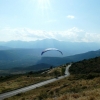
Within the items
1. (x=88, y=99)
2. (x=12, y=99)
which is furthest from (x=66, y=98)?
(x=12, y=99)

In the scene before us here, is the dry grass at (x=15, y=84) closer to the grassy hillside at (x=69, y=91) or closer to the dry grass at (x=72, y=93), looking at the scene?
the grassy hillside at (x=69, y=91)

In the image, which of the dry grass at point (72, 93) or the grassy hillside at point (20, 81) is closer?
the dry grass at point (72, 93)

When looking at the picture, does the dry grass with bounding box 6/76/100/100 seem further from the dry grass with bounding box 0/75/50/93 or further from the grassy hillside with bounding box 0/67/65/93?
the grassy hillside with bounding box 0/67/65/93

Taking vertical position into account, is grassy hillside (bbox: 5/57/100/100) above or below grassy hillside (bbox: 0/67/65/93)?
above

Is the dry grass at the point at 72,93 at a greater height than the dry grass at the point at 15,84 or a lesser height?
greater

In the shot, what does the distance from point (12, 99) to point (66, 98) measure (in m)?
20.2

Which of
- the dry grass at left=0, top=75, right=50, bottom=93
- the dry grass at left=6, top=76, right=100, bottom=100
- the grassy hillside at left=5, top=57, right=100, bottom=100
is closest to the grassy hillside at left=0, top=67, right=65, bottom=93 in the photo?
the dry grass at left=0, top=75, right=50, bottom=93

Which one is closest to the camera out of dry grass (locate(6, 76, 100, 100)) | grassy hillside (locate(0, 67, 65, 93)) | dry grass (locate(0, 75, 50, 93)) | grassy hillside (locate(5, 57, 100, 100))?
dry grass (locate(6, 76, 100, 100))

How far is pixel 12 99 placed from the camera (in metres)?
38.0

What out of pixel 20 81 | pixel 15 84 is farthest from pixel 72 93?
pixel 20 81

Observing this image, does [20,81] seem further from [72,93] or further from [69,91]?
[72,93]

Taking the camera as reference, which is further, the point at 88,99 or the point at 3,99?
the point at 3,99

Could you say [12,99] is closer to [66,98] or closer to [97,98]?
[66,98]

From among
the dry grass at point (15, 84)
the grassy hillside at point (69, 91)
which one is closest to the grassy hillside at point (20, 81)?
Result: the dry grass at point (15, 84)
